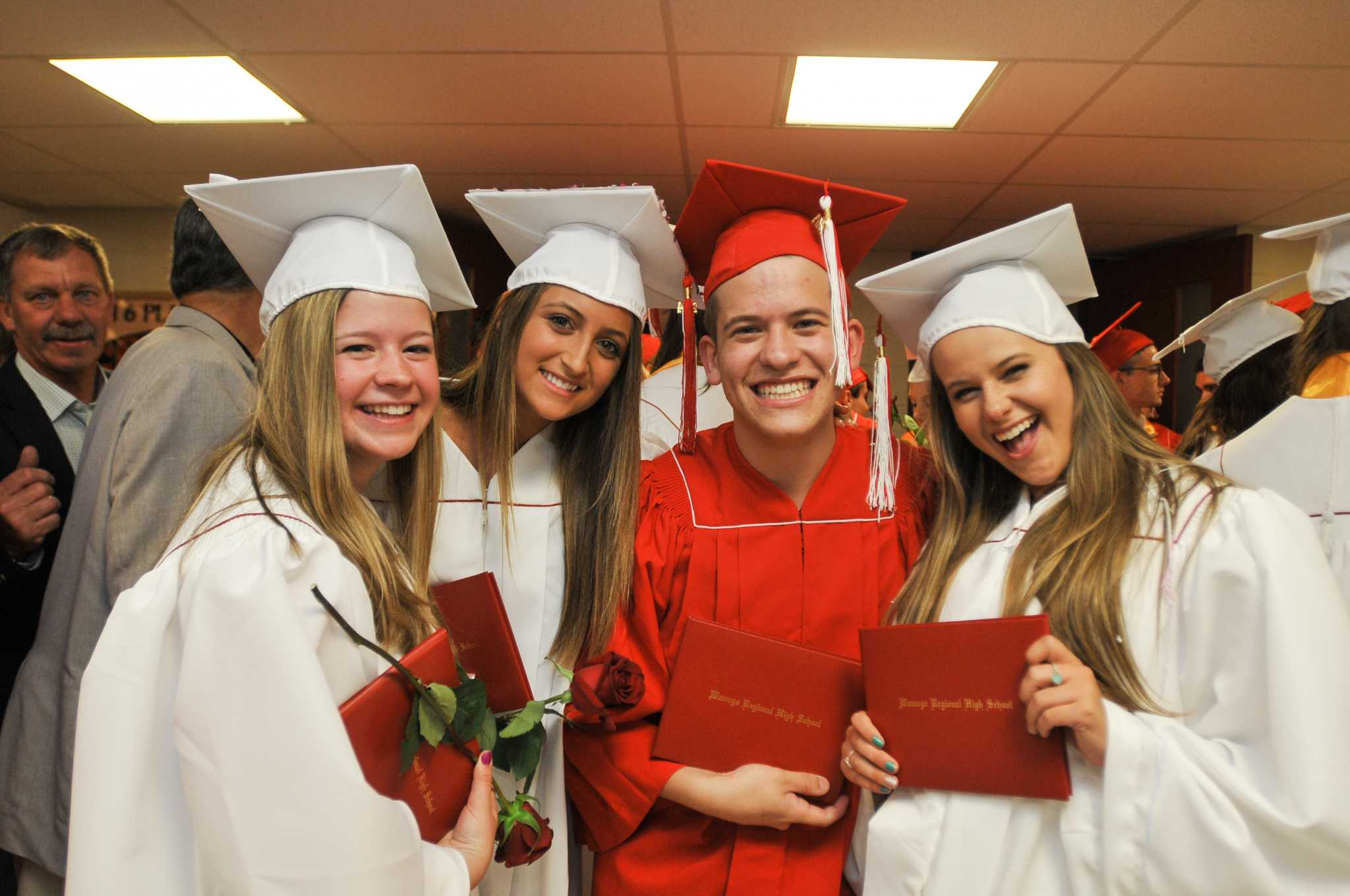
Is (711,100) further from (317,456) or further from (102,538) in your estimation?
(317,456)

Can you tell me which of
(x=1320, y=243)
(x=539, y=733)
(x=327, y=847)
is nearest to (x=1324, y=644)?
(x=1320, y=243)

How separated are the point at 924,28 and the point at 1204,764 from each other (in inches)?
132

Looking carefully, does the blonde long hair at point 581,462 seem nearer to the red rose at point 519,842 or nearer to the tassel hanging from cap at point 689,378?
the tassel hanging from cap at point 689,378

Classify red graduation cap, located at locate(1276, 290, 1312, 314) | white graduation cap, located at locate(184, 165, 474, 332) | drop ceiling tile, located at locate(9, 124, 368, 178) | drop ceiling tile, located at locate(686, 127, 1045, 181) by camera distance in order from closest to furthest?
1. white graduation cap, located at locate(184, 165, 474, 332)
2. red graduation cap, located at locate(1276, 290, 1312, 314)
3. drop ceiling tile, located at locate(686, 127, 1045, 181)
4. drop ceiling tile, located at locate(9, 124, 368, 178)

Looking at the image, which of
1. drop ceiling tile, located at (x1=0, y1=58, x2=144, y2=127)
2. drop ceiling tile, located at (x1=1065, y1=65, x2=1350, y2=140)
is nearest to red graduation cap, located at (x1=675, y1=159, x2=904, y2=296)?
drop ceiling tile, located at (x1=1065, y1=65, x2=1350, y2=140)

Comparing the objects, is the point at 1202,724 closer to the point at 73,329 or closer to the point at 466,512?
the point at 466,512

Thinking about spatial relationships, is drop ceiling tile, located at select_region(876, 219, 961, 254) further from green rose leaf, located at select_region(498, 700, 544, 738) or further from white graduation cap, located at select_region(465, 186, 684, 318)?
green rose leaf, located at select_region(498, 700, 544, 738)

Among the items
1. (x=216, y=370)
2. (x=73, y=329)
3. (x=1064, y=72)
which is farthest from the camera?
(x=1064, y=72)

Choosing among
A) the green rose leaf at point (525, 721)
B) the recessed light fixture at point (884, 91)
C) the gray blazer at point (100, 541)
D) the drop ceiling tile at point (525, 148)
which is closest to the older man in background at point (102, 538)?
the gray blazer at point (100, 541)

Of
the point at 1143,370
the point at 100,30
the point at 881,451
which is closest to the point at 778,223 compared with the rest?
the point at 881,451

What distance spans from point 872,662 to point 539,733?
22.8 inches

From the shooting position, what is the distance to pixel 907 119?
480cm

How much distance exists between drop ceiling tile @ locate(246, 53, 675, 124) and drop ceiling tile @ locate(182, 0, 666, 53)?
3.8 inches

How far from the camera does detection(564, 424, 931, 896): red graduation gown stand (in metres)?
1.67
